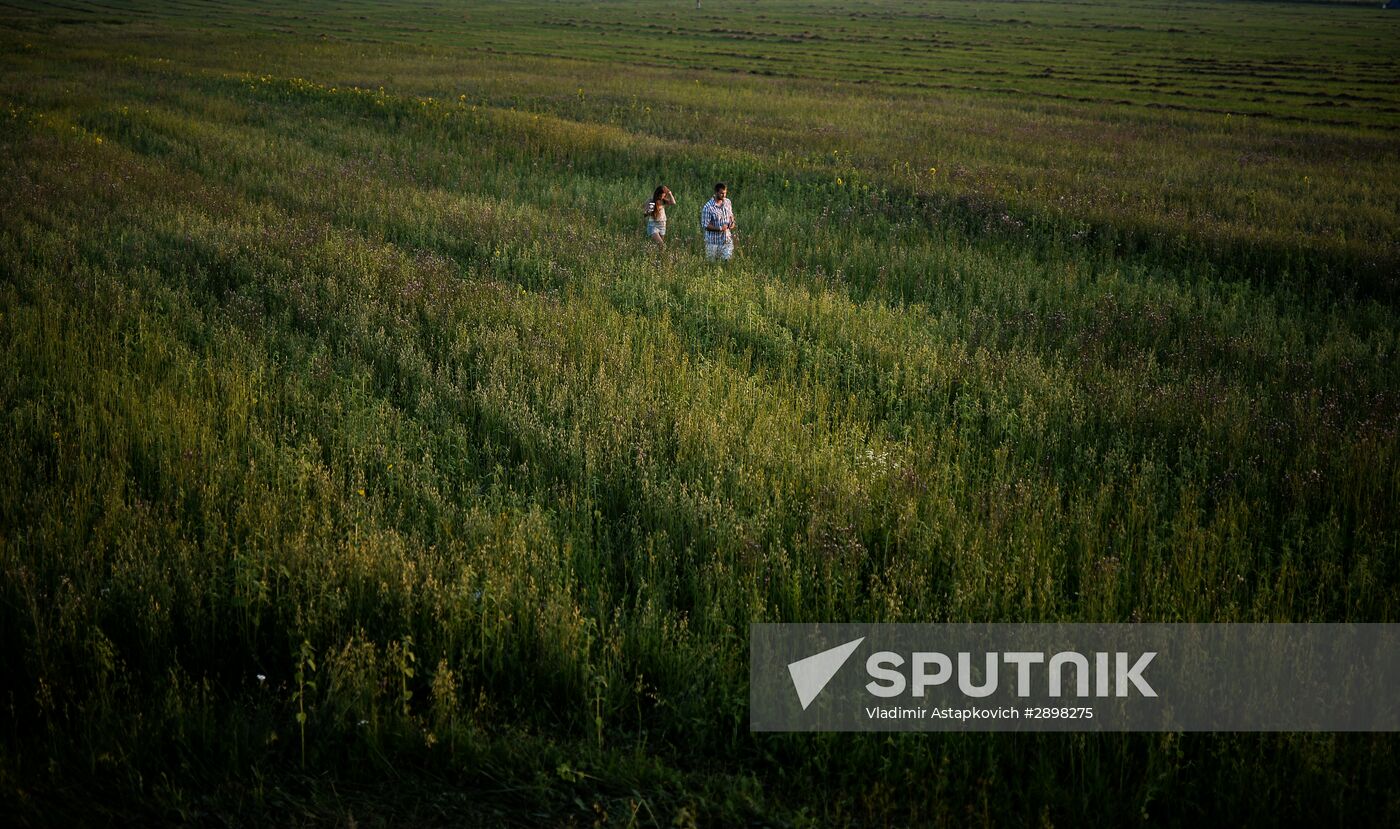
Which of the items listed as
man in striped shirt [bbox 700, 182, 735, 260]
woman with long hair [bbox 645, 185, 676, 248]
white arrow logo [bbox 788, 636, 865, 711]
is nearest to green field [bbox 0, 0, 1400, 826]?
white arrow logo [bbox 788, 636, 865, 711]

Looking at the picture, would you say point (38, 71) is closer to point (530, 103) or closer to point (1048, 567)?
point (530, 103)

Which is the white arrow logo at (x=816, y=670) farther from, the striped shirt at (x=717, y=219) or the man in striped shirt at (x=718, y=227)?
the striped shirt at (x=717, y=219)

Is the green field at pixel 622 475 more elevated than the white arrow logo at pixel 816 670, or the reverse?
the green field at pixel 622 475

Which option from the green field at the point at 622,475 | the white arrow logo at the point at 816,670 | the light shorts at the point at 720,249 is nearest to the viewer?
the green field at the point at 622,475

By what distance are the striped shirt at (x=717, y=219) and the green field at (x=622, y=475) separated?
1.99ft

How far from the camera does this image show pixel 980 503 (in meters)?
5.61

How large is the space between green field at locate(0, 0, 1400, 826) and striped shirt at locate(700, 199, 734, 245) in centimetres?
61

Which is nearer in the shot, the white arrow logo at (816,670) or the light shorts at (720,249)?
the white arrow logo at (816,670)

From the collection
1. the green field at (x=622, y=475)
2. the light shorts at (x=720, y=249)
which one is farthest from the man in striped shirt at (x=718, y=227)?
the green field at (x=622, y=475)

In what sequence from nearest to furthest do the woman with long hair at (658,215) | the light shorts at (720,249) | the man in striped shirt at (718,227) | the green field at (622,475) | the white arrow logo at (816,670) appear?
the green field at (622,475)
the white arrow logo at (816,670)
the man in striped shirt at (718,227)
the light shorts at (720,249)
the woman with long hair at (658,215)

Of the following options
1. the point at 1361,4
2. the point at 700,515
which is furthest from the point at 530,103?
the point at 1361,4

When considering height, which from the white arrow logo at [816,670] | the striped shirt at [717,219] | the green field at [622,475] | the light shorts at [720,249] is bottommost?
the white arrow logo at [816,670]

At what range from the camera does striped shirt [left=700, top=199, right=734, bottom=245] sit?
1234cm

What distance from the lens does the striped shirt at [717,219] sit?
12344 millimetres
